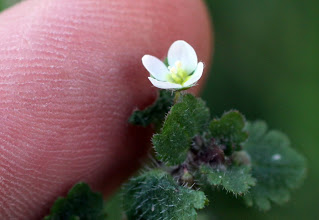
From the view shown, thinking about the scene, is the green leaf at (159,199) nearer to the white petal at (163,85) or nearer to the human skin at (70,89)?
the human skin at (70,89)

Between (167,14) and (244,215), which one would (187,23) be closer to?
(167,14)

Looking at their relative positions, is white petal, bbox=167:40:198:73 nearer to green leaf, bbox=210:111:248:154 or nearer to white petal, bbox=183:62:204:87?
white petal, bbox=183:62:204:87

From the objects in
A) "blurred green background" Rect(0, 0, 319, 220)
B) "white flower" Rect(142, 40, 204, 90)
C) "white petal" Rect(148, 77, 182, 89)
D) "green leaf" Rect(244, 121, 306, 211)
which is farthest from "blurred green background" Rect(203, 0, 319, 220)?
"white petal" Rect(148, 77, 182, 89)

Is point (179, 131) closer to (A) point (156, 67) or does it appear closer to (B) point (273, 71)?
(A) point (156, 67)

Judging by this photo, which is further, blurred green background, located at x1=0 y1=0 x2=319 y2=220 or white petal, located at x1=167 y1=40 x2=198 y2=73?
blurred green background, located at x1=0 y1=0 x2=319 y2=220

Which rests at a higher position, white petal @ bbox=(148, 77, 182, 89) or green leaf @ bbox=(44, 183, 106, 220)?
white petal @ bbox=(148, 77, 182, 89)

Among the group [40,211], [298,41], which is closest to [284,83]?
[298,41]

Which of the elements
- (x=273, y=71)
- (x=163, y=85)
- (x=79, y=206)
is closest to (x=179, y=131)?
(x=163, y=85)

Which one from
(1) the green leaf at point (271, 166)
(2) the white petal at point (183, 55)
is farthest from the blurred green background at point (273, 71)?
(2) the white petal at point (183, 55)
